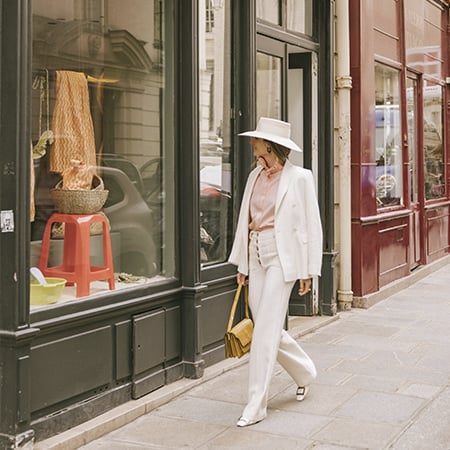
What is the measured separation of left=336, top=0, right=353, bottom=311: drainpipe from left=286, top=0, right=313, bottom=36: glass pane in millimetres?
649

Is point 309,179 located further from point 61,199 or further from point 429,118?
point 429,118

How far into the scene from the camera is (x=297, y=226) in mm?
5496

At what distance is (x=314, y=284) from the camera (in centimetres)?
938

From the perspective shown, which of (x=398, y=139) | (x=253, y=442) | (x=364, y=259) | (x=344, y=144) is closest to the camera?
(x=253, y=442)

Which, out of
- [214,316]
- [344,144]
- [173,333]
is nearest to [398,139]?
[344,144]

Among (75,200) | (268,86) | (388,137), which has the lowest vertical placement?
(75,200)

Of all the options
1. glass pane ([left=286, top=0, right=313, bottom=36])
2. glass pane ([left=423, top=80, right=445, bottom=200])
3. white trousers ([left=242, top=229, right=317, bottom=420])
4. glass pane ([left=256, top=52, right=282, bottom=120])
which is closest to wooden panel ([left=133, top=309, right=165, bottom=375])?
white trousers ([left=242, top=229, right=317, bottom=420])

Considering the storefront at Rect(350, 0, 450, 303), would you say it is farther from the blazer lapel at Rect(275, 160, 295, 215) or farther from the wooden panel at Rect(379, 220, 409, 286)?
the blazer lapel at Rect(275, 160, 295, 215)

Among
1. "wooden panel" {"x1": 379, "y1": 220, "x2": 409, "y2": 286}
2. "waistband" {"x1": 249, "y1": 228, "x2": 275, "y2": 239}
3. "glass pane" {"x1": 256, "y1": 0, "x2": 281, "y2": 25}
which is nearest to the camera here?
"waistband" {"x1": 249, "y1": 228, "x2": 275, "y2": 239}

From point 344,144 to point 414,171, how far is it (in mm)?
3884

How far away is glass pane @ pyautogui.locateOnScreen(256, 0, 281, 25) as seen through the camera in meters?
8.12

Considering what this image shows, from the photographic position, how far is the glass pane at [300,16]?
8.78 meters

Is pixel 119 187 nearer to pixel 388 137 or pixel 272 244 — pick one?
pixel 272 244

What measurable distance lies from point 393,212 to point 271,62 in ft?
12.2
